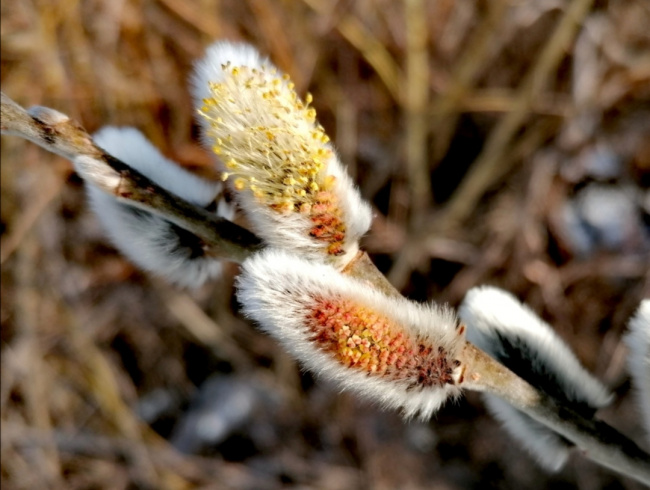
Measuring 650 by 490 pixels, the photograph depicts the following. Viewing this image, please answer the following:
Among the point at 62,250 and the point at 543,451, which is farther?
the point at 62,250

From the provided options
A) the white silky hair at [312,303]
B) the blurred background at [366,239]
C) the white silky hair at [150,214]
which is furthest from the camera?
the blurred background at [366,239]

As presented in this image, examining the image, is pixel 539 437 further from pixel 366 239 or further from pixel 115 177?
pixel 366 239

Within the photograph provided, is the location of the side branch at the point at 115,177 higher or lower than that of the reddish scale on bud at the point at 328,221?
higher

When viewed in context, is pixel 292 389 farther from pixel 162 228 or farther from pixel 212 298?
pixel 162 228

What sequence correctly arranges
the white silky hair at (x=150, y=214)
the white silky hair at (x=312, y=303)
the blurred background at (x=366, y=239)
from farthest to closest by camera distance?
the blurred background at (x=366, y=239)
the white silky hair at (x=150, y=214)
the white silky hair at (x=312, y=303)

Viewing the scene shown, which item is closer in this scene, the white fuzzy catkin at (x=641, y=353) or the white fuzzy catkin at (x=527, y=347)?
the white fuzzy catkin at (x=641, y=353)

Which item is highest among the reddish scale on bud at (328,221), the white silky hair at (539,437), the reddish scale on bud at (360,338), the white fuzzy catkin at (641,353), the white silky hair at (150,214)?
the white silky hair at (150,214)

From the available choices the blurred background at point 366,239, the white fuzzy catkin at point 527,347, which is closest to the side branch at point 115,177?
the white fuzzy catkin at point 527,347

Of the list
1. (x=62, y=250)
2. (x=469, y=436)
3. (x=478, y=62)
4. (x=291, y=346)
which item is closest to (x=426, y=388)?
(x=291, y=346)

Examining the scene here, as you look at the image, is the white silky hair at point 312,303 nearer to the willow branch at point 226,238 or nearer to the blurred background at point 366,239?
the willow branch at point 226,238
